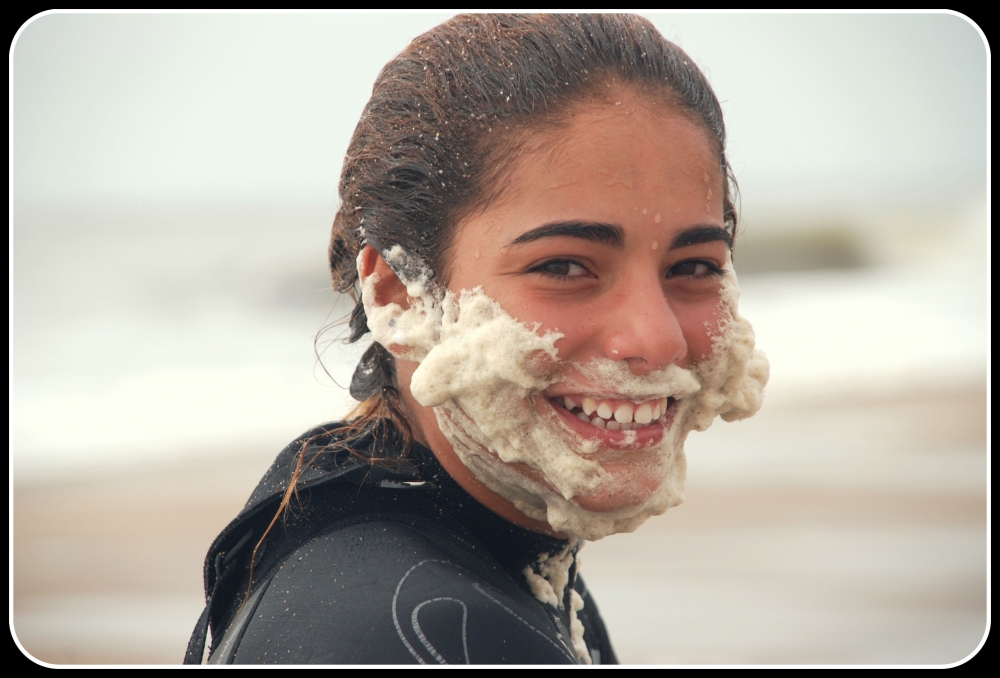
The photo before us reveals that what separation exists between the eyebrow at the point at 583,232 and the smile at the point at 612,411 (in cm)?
36

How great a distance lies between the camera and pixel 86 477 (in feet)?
23.5

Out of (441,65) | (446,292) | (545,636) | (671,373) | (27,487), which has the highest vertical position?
(441,65)

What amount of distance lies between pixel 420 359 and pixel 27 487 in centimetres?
616

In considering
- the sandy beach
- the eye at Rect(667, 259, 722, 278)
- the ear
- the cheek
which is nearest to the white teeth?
the cheek

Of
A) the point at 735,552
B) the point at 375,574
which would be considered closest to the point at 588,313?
the point at 375,574

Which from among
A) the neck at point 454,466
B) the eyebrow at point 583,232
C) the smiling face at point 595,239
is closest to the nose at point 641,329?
the smiling face at point 595,239

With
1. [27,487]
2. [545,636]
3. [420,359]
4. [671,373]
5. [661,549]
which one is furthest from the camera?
[27,487]

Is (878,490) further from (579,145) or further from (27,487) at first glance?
(27,487)

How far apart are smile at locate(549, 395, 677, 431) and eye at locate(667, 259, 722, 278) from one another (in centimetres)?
30

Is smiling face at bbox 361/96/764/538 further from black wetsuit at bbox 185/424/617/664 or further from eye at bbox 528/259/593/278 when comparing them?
black wetsuit at bbox 185/424/617/664

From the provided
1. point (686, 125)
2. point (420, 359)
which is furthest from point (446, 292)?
point (686, 125)

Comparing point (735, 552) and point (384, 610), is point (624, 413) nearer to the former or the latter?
point (384, 610)

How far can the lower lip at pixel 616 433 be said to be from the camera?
Answer: 2004 millimetres

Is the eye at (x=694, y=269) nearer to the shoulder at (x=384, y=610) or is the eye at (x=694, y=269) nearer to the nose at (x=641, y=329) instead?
the nose at (x=641, y=329)
